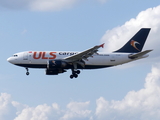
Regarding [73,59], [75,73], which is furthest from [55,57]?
[75,73]

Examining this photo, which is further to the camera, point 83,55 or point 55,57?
point 55,57

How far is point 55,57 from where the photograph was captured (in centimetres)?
7419

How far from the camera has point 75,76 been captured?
7631 centimetres

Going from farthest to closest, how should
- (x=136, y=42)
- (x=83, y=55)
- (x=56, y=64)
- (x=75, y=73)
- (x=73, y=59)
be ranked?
(x=136, y=42)
(x=75, y=73)
(x=73, y=59)
(x=83, y=55)
(x=56, y=64)

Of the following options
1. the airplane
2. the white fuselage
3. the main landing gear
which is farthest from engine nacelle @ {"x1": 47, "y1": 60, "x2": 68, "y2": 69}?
the main landing gear

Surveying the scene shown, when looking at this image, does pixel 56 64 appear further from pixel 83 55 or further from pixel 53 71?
pixel 53 71

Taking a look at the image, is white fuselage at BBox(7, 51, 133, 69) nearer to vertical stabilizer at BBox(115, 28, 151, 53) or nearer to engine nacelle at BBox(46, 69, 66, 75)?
vertical stabilizer at BBox(115, 28, 151, 53)

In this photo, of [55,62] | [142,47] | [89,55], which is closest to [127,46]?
[142,47]

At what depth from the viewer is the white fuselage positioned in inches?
2881

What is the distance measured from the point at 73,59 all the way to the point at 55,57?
3.03 m

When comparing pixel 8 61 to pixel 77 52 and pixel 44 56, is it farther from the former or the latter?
pixel 77 52

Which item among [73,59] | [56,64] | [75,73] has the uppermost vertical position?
[73,59]

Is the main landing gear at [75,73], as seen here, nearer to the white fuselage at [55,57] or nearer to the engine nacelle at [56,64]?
the white fuselage at [55,57]

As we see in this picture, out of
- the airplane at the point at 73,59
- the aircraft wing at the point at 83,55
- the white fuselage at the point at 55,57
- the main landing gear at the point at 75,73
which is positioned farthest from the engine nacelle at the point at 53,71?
the aircraft wing at the point at 83,55
